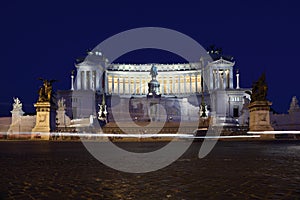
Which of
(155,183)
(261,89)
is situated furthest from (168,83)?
(155,183)

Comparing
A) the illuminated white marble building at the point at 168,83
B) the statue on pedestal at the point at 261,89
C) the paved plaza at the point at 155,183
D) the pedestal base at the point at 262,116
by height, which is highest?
the illuminated white marble building at the point at 168,83

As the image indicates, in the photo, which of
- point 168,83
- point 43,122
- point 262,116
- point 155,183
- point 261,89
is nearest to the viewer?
point 155,183

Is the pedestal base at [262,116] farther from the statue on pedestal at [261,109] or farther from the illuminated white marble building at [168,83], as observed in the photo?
the illuminated white marble building at [168,83]

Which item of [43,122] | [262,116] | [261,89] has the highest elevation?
[261,89]

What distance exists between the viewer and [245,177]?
723 cm

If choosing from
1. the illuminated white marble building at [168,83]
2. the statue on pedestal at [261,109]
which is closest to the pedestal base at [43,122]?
the statue on pedestal at [261,109]

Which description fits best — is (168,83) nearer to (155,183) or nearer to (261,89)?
(261,89)

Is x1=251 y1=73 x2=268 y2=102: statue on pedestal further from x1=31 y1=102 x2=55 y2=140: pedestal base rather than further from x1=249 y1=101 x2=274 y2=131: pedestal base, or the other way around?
x1=31 y1=102 x2=55 y2=140: pedestal base

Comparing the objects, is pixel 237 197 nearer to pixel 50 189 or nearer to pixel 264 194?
pixel 264 194

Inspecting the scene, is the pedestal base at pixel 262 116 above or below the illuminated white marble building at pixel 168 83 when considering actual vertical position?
below

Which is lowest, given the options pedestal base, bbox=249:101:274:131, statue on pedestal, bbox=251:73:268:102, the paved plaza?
the paved plaza

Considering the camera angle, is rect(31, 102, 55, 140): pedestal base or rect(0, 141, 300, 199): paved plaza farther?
rect(31, 102, 55, 140): pedestal base

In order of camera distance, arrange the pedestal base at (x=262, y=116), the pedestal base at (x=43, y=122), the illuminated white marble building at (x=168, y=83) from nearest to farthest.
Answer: the pedestal base at (x=262, y=116) → the pedestal base at (x=43, y=122) → the illuminated white marble building at (x=168, y=83)

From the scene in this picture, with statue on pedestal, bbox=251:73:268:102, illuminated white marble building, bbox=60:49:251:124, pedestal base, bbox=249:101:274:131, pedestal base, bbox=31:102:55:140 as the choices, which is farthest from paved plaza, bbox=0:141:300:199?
illuminated white marble building, bbox=60:49:251:124
